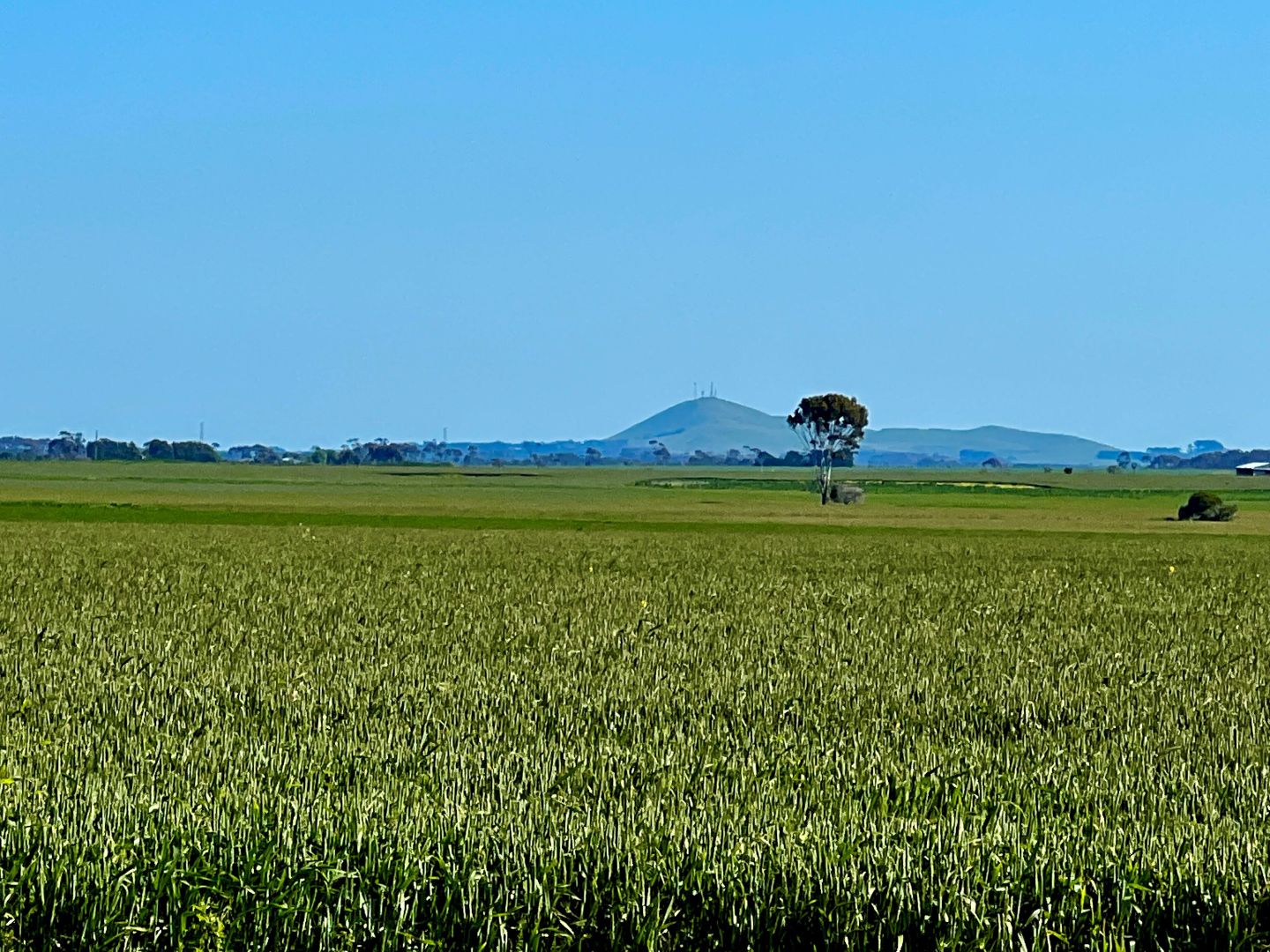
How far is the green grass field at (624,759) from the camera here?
8.25 m

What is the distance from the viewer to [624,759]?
12.5 metres

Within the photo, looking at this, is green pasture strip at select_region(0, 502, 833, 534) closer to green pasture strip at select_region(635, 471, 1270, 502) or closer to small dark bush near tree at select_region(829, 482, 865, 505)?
small dark bush near tree at select_region(829, 482, 865, 505)

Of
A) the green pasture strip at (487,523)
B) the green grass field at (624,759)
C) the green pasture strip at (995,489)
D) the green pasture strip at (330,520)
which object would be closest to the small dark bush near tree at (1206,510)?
the green pasture strip at (487,523)

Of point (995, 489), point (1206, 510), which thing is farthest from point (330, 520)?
point (995, 489)

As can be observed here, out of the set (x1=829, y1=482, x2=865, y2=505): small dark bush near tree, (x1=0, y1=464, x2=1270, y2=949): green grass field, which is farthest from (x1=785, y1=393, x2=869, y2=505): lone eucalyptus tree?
(x1=0, y1=464, x2=1270, y2=949): green grass field

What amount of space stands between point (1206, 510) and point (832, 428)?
39.8 meters

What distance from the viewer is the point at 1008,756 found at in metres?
13.3

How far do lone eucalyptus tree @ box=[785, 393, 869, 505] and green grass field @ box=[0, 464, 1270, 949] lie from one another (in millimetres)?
91384

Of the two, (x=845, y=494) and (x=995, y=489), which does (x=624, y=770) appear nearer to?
(x=845, y=494)

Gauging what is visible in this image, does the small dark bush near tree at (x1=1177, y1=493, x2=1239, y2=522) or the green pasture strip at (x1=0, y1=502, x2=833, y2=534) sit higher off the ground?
the small dark bush near tree at (x1=1177, y1=493, x2=1239, y2=522)

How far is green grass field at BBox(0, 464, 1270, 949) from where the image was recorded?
27.1 ft

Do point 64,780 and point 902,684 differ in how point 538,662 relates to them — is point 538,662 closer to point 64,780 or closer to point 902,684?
point 902,684

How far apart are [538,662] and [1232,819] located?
9.87m

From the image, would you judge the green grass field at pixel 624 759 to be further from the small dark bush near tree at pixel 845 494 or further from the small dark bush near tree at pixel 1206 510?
the small dark bush near tree at pixel 845 494
